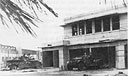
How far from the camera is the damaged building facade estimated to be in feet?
67.3

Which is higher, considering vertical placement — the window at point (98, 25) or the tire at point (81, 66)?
the window at point (98, 25)

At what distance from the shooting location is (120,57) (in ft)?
65.6

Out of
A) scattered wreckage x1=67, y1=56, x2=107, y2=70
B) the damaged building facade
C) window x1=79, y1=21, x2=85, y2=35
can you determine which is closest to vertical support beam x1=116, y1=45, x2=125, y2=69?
the damaged building facade

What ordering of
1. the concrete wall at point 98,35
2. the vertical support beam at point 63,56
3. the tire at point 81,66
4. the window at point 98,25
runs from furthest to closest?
the vertical support beam at point 63,56 → the window at point 98,25 → the tire at point 81,66 → the concrete wall at point 98,35

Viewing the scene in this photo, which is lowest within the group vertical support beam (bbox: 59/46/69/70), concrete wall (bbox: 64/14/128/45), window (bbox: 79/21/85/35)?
vertical support beam (bbox: 59/46/69/70)

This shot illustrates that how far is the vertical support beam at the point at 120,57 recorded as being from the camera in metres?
19.6

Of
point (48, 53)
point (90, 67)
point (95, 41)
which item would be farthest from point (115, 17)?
point (48, 53)

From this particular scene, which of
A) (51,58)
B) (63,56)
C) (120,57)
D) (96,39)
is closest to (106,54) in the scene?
(96,39)

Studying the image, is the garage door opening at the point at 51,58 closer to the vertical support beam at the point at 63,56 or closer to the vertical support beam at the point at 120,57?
the vertical support beam at the point at 63,56

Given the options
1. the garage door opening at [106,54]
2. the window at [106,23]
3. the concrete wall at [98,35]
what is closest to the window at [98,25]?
the concrete wall at [98,35]

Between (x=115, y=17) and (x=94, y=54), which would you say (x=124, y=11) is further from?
(x=94, y=54)

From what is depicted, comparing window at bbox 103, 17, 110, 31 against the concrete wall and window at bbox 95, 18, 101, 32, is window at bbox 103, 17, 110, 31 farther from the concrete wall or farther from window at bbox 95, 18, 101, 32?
window at bbox 95, 18, 101, 32

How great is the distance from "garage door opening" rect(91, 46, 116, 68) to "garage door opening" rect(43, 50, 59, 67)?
6298 millimetres

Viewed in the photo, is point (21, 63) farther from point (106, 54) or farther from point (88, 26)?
point (106, 54)
